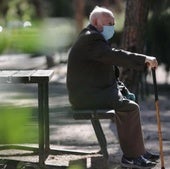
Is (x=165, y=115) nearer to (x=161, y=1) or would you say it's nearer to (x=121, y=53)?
(x=121, y=53)

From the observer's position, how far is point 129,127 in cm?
480

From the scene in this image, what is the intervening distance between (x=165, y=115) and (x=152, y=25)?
596 cm

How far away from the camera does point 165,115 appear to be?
9500 mm

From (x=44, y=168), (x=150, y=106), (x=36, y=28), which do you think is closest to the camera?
(x=36, y=28)

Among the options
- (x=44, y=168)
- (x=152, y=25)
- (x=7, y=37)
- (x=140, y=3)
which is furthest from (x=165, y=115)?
(x=7, y=37)

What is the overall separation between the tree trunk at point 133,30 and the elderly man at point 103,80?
130 inches

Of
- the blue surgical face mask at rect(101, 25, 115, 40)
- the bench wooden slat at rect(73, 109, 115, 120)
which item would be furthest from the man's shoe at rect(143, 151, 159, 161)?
the blue surgical face mask at rect(101, 25, 115, 40)

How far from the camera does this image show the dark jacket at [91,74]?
469cm

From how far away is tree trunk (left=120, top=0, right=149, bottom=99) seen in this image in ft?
26.6

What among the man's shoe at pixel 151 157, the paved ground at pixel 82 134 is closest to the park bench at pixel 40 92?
the paved ground at pixel 82 134

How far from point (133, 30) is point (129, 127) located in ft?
11.8

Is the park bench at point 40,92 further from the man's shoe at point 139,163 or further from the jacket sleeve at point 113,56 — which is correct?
the man's shoe at point 139,163

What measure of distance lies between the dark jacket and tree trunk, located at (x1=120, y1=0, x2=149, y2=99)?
11.0 feet

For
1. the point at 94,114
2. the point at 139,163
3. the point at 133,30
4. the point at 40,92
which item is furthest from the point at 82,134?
the point at 94,114
